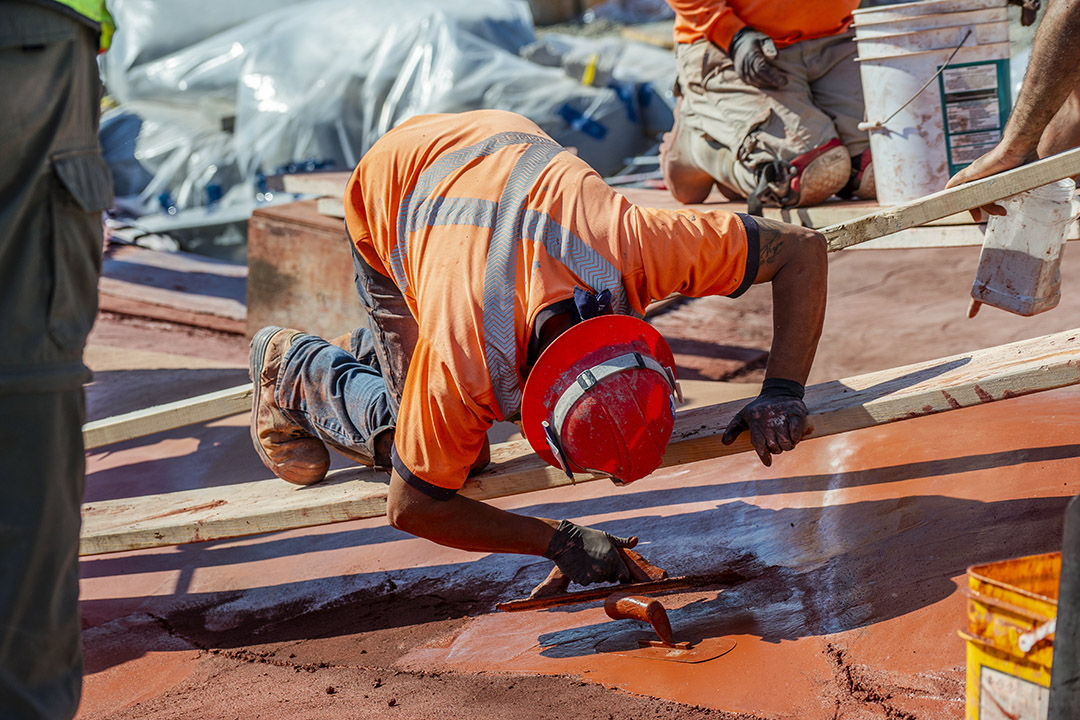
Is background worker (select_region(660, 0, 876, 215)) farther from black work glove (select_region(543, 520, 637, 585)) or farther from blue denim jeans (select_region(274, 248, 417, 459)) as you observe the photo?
black work glove (select_region(543, 520, 637, 585))

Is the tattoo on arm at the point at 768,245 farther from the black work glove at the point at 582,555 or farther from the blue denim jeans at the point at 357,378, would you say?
the blue denim jeans at the point at 357,378

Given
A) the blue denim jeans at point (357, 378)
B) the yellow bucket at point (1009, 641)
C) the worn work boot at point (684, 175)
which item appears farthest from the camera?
the worn work boot at point (684, 175)

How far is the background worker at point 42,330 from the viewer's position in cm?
156

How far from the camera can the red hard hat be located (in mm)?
2141

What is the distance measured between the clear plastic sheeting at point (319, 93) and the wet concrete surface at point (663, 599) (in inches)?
176

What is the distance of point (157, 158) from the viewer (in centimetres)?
877

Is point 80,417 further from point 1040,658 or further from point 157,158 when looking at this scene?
point 157,158

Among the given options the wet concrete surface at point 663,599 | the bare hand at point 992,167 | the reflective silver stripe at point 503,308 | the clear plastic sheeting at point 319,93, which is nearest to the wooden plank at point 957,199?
the bare hand at point 992,167

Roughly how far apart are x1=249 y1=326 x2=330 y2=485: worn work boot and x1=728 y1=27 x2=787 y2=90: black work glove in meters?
2.00

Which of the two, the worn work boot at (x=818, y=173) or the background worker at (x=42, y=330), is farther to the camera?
the worn work boot at (x=818, y=173)

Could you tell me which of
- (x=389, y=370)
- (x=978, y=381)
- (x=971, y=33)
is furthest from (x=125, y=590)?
(x=971, y=33)

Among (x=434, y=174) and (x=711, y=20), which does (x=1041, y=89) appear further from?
(x=711, y=20)

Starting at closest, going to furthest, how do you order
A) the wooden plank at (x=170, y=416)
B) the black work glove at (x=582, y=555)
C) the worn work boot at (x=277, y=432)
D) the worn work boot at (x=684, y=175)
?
the black work glove at (x=582, y=555), the worn work boot at (x=277, y=432), the wooden plank at (x=170, y=416), the worn work boot at (x=684, y=175)

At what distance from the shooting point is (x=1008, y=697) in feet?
5.05
